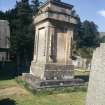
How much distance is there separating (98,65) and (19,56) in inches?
863

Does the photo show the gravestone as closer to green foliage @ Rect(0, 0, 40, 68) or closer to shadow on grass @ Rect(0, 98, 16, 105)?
shadow on grass @ Rect(0, 98, 16, 105)

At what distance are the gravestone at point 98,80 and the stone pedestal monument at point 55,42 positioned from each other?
20.2ft

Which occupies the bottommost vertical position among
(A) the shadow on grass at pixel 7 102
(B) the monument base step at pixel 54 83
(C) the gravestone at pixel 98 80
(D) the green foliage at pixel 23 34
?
(A) the shadow on grass at pixel 7 102

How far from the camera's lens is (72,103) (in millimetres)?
10125

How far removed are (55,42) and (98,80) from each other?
7.72 meters

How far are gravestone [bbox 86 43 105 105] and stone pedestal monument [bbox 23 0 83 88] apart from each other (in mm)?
6162

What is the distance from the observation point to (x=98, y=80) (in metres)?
6.67

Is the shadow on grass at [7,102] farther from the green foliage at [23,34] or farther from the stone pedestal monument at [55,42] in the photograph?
the green foliage at [23,34]

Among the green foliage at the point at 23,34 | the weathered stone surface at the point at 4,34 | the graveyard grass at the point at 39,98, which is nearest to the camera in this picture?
the graveyard grass at the point at 39,98

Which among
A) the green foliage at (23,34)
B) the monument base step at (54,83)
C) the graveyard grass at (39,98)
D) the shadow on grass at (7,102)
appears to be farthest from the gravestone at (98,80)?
the green foliage at (23,34)

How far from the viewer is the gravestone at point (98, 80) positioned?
21.2ft

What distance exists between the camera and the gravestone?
6.45m

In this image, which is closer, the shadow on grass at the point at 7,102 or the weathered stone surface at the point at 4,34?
the shadow on grass at the point at 7,102

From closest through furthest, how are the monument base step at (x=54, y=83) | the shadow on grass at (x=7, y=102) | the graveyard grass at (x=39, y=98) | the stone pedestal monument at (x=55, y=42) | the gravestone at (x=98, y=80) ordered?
the gravestone at (x=98, y=80) → the shadow on grass at (x=7, y=102) → the graveyard grass at (x=39, y=98) → the monument base step at (x=54, y=83) → the stone pedestal monument at (x=55, y=42)
